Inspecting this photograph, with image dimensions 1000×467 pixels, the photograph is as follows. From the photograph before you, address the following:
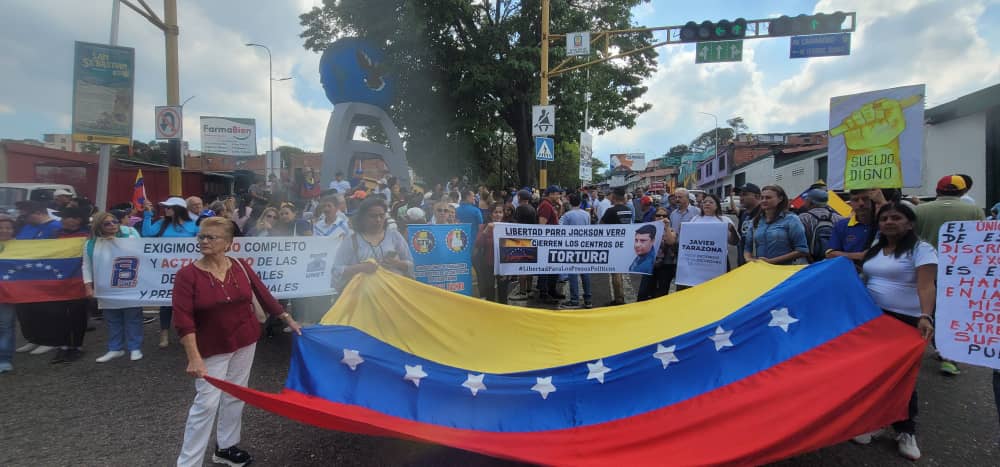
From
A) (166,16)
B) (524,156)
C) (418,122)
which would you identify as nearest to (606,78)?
(524,156)

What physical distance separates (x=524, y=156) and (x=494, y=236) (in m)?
18.1

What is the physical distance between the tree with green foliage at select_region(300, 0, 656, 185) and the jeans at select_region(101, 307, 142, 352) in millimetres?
15342

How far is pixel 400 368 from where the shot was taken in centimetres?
344

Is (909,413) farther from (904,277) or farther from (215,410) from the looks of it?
(215,410)

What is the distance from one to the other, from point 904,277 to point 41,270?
28.7 feet

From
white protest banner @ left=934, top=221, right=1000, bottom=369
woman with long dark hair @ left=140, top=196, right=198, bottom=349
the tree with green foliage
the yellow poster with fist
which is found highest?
the tree with green foliage

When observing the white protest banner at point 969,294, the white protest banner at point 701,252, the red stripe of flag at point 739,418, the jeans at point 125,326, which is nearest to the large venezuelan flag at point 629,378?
the red stripe of flag at point 739,418

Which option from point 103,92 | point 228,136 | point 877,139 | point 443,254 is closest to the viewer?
point 877,139

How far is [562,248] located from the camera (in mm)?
7305

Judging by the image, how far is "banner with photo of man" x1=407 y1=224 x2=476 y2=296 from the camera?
681 cm

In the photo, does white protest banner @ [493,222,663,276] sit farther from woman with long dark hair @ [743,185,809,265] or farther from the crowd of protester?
woman with long dark hair @ [743,185,809,265]

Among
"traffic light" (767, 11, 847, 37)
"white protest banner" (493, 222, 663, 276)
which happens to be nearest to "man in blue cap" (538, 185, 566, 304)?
"white protest banner" (493, 222, 663, 276)

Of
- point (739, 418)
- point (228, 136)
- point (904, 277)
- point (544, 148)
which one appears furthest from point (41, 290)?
point (228, 136)

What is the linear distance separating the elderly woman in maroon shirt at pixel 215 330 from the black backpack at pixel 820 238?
540 cm
